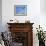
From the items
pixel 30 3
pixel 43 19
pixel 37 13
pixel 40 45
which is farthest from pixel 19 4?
pixel 40 45

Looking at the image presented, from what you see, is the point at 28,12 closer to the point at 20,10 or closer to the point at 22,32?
the point at 20,10

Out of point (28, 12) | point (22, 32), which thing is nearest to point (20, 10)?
point (28, 12)

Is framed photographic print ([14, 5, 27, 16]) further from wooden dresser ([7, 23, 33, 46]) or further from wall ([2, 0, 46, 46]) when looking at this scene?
wooden dresser ([7, 23, 33, 46])

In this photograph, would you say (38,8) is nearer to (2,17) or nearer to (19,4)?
(19,4)

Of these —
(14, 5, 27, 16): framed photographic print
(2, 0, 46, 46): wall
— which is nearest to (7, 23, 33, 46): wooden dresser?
(2, 0, 46, 46): wall

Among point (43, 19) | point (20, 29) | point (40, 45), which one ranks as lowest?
point (40, 45)

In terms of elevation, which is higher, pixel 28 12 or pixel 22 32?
pixel 28 12

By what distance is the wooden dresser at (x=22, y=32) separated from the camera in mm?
5895

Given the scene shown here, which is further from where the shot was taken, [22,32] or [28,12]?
[28,12]

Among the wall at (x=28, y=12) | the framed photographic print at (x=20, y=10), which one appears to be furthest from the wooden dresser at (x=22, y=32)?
the framed photographic print at (x=20, y=10)

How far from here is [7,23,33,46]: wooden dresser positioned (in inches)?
232

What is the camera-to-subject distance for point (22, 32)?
5988 millimetres

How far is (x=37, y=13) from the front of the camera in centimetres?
615

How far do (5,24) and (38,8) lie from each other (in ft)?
5.11
